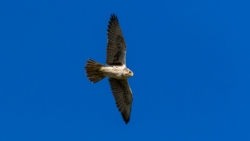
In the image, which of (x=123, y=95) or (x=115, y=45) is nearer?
(x=115, y=45)

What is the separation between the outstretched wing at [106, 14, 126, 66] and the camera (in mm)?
22000

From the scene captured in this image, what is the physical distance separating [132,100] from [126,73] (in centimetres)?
190

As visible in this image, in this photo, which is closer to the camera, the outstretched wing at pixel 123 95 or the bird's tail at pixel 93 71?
the bird's tail at pixel 93 71

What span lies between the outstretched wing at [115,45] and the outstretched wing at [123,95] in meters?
1.00

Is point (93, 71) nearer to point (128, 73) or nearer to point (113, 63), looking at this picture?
point (113, 63)

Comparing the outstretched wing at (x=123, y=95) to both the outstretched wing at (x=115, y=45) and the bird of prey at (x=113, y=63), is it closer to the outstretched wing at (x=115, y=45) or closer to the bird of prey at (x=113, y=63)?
the bird of prey at (x=113, y=63)

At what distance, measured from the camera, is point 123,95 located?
23297 millimetres

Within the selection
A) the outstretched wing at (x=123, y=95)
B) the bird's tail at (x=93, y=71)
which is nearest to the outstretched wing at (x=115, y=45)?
the bird's tail at (x=93, y=71)

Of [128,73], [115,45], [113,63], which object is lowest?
[128,73]

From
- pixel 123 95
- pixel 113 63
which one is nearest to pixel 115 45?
pixel 113 63

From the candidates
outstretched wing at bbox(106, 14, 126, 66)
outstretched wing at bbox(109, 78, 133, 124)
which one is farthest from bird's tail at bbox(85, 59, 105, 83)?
outstretched wing at bbox(109, 78, 133, 124)

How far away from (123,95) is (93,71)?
1836 mm

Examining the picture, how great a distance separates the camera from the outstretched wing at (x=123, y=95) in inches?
909

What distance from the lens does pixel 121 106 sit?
23500mm
